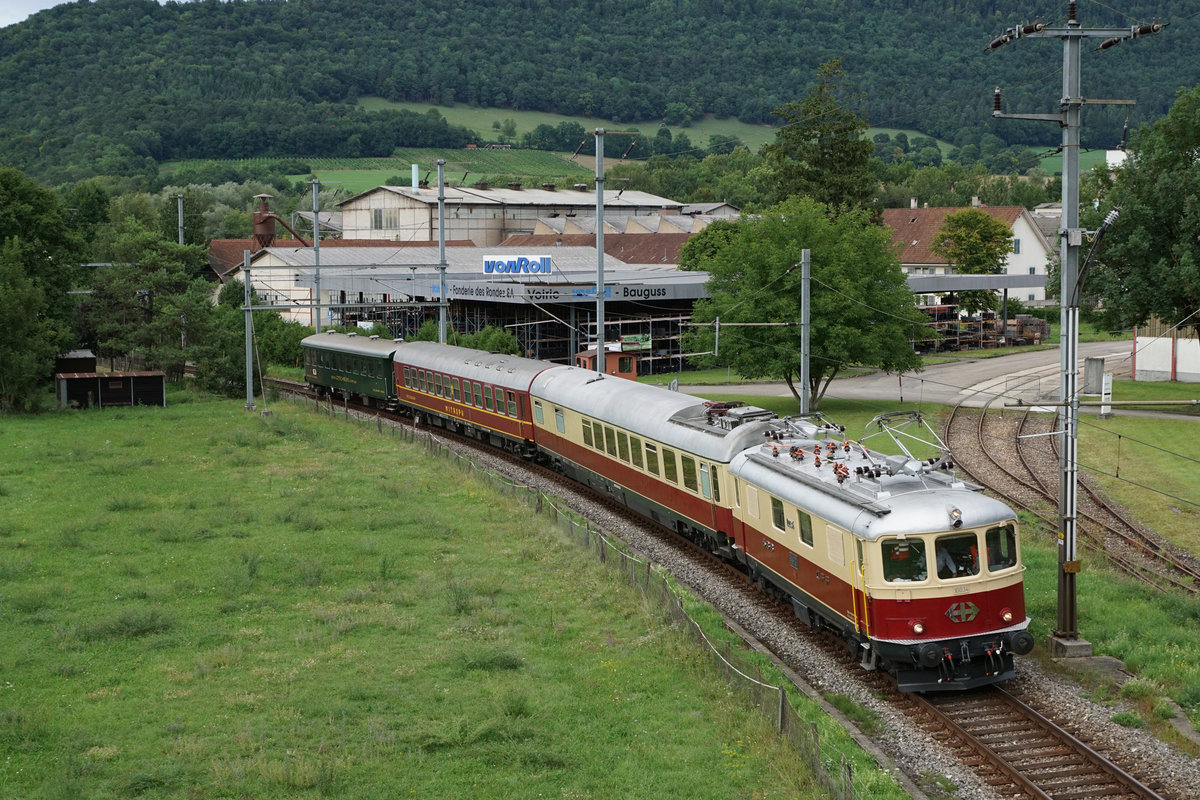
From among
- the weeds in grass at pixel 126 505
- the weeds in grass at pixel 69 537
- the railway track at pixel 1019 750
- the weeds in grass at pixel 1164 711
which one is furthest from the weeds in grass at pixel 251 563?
the weeds in grass at pixel 1164 711

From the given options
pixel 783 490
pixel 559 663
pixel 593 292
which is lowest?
pixel 559 663

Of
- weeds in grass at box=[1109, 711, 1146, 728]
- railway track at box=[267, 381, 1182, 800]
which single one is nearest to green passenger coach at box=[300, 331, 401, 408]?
railway track at box=[267, 381, 1182, 800]

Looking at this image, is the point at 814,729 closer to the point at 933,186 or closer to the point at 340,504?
the point at 340,504

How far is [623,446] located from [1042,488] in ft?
46.6

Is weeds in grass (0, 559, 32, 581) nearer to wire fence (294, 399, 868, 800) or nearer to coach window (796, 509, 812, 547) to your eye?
wire fence (294, 399, 868, 800)

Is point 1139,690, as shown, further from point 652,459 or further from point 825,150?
point 825,150

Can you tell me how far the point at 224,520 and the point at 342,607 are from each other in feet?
31.4

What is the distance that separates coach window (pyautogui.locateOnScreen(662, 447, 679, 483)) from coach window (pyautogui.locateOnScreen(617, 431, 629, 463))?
9.19 feet

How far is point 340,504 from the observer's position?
112 ft

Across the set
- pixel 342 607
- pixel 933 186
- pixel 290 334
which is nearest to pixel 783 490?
pixel 342 607

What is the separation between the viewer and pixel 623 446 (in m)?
32.4

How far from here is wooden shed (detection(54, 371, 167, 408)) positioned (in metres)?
59.5

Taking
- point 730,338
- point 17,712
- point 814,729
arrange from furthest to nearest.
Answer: point 730,338
point 17,712
point 814,729

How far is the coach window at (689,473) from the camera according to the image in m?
27.4
